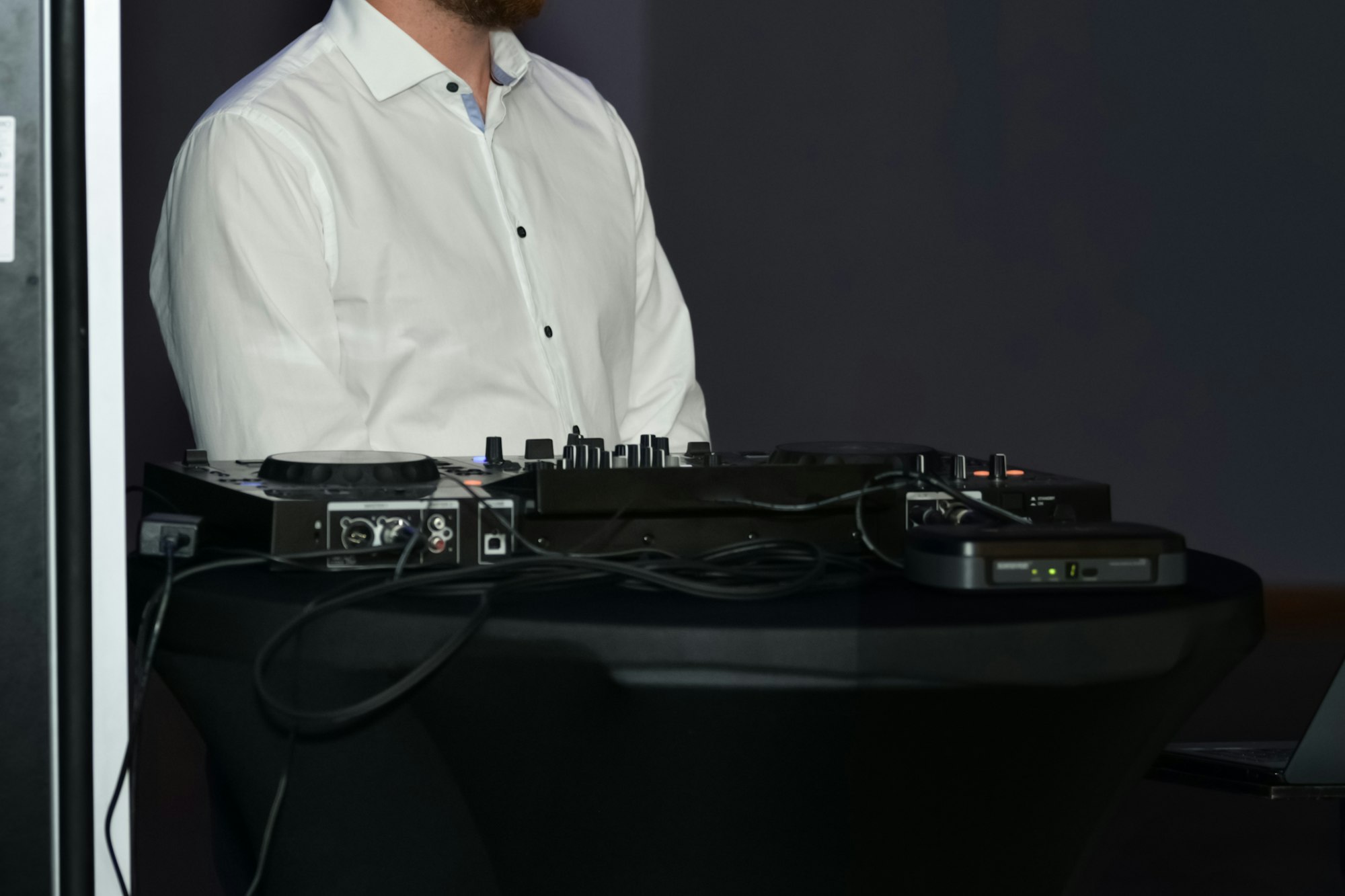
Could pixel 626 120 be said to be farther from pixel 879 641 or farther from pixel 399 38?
pixel 879 641

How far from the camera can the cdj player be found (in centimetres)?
78

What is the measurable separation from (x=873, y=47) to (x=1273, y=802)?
2.55 m

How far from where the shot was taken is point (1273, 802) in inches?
98.2

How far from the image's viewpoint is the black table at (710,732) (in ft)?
2.21

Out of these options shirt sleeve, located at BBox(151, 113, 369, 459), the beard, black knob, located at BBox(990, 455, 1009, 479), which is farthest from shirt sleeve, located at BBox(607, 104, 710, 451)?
black knob, located at BBox(990, 455, 1009, 479)

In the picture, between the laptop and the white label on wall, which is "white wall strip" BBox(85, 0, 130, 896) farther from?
the laptop

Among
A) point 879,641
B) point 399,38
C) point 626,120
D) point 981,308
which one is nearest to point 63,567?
point 879,641

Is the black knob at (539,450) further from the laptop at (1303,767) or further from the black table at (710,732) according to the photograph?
the laptop at (1303,767)

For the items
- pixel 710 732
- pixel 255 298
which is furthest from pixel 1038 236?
pixel 710 732

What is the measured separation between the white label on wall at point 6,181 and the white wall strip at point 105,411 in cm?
4

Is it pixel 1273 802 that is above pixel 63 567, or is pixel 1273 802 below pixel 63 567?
below

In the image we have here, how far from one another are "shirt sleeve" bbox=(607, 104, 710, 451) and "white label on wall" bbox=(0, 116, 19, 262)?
1.11 meters

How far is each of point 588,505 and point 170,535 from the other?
26 cm

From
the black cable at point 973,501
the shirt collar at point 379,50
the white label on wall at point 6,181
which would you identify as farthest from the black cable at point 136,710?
the shirt collar at point 379,50
